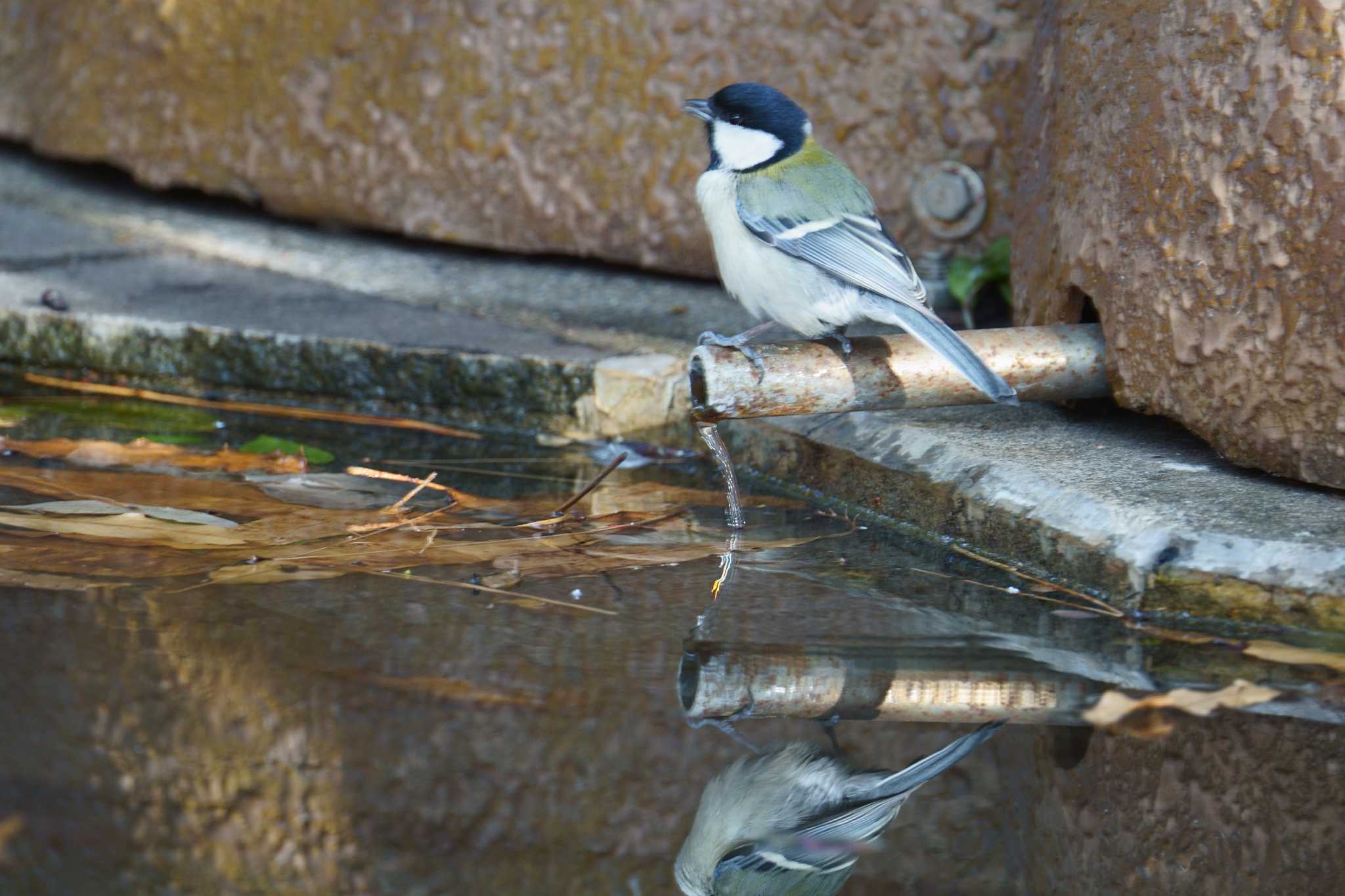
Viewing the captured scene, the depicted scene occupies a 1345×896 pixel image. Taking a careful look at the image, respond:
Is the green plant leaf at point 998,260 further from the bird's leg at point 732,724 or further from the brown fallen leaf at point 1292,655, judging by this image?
the bird's leg at point 732,724

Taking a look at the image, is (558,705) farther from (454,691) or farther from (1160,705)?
(1160,705)

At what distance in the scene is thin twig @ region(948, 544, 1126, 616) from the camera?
2.17 meters

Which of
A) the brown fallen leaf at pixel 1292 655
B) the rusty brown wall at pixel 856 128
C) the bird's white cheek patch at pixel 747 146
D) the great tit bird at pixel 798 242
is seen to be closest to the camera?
the brown fallen leaf at pixel 1292 655

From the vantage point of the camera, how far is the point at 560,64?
4.04 metres

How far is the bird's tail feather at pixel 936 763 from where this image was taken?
1.63m

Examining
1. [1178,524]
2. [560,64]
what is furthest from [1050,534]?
[560,64]

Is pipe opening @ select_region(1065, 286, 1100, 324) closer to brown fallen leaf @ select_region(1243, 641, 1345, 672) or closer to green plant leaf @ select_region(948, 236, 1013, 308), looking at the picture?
green plant leaf @ select_region(948, 236, 1013, 308)

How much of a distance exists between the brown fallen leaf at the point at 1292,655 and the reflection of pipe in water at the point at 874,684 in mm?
281

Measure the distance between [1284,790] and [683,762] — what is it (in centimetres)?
69

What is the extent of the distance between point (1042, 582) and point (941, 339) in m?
0.46

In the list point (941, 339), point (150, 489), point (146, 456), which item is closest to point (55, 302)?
point (146, 456)

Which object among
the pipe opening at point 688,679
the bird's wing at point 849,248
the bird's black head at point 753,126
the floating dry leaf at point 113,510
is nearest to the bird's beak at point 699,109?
the bird's black head at point 753,126

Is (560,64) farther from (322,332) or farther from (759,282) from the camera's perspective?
(759,282)

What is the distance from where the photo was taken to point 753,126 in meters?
2.88
